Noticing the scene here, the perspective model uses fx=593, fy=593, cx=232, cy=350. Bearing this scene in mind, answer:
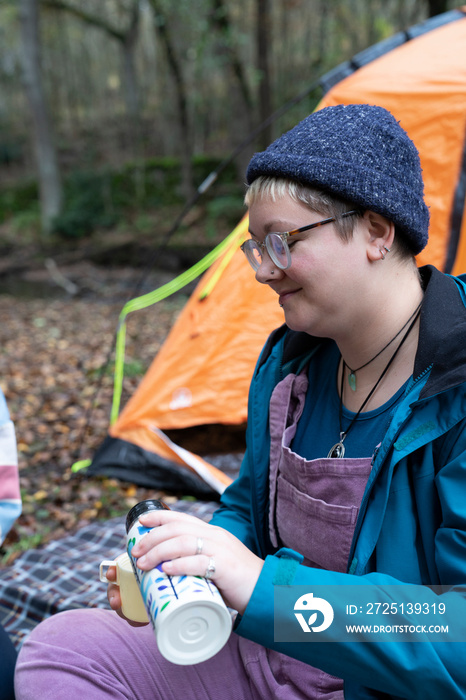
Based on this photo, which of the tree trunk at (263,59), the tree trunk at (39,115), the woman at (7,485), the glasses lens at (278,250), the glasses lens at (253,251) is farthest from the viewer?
the tree trunk at (39,115)

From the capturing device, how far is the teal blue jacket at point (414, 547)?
956 mm

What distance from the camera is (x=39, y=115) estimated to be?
14.4m

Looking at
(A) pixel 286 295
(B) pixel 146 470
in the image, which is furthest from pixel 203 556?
(B) pixel 146 470

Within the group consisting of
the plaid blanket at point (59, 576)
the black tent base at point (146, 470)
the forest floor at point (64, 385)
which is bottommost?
the forest floor at point (64, 385)

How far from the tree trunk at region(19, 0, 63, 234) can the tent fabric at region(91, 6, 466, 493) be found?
13.0 m

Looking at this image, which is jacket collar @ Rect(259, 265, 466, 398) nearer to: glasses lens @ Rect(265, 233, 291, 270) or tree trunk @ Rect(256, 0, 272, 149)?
glasses lens @ Rect(265, 233, 291, 270)

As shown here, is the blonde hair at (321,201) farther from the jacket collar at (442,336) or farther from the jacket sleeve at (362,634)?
the jacket sleeve at (362,634)

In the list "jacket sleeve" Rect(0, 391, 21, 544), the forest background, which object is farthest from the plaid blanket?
"jacket sleeve" Rect(0, 391, 21, 544)

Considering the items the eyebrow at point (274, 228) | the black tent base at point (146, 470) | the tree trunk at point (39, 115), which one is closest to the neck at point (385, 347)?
the eyebrow at point (274, 228)

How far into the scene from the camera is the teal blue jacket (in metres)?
0.96

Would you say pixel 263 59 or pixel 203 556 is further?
pixel 263 59

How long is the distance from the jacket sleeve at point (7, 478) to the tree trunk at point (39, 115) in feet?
47.6

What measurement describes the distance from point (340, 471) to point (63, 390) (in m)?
4.17

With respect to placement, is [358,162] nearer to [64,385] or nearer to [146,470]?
[146,470]
